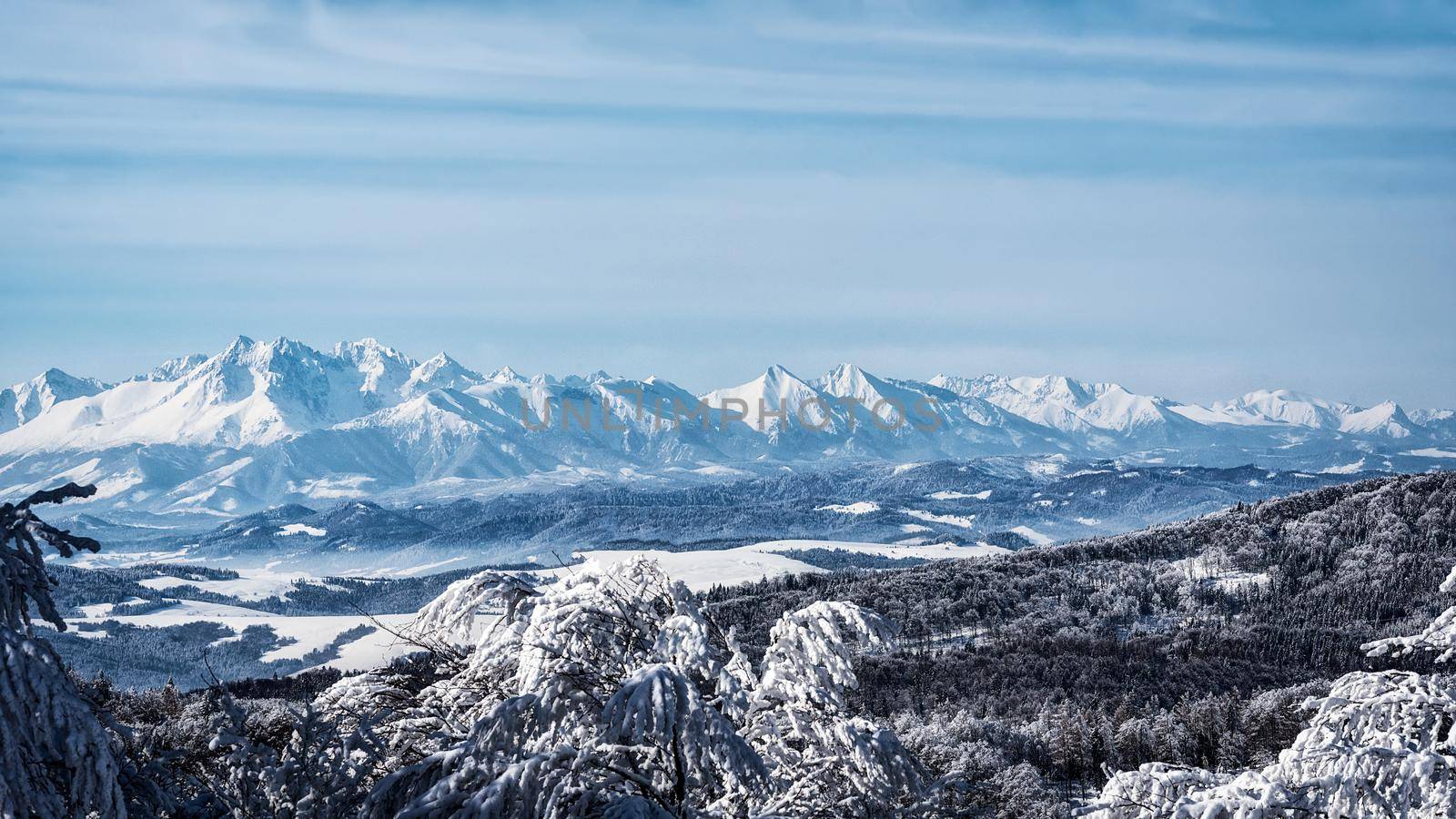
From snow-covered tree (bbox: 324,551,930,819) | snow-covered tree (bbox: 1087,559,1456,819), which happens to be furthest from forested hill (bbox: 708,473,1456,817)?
snow-covered tree (bbox: 324,551,930,819)

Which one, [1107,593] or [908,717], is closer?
[908,717]

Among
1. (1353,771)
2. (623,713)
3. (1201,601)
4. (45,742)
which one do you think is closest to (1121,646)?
Result: (1201,601)

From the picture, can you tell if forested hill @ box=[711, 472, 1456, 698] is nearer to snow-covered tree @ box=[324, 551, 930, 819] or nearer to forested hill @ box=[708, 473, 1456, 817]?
forested hill @ box=[708, 473, 1456, 817]

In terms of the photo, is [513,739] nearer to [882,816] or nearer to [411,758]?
[411,758]

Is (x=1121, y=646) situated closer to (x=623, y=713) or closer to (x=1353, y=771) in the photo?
(x=1353, y=771)

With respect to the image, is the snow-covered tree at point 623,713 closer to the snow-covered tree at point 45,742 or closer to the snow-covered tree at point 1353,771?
the snow-covered tree at point 45,742

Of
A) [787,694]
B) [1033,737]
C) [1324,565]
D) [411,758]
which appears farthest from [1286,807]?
[1324,565]

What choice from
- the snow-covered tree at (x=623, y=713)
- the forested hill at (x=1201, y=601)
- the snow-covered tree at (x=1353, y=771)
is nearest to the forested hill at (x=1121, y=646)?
the forested hill at (x=1201, y=601)
